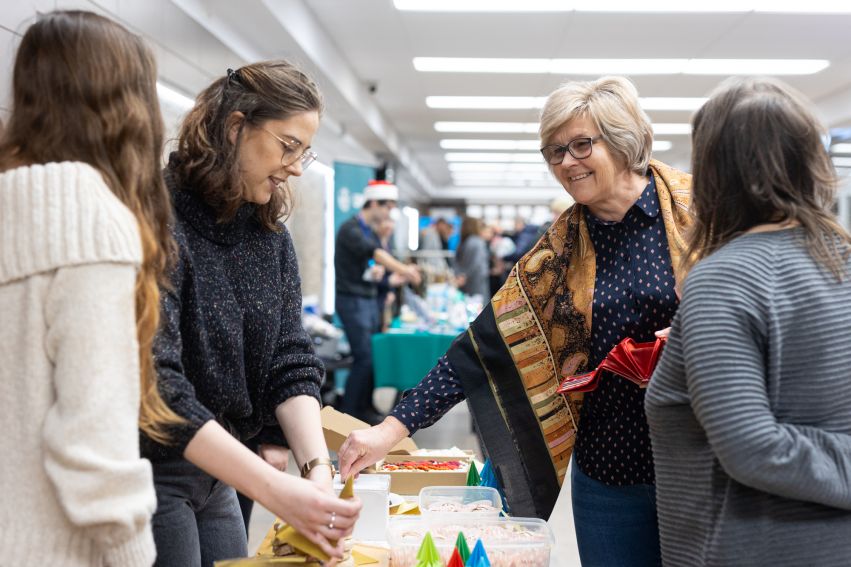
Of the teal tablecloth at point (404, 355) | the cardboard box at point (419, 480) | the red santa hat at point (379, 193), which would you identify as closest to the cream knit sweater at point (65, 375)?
the cardboard box at point (419, 480)

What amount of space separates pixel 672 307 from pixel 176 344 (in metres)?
1.02

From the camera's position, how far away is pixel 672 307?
181cm

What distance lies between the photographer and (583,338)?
191 cm

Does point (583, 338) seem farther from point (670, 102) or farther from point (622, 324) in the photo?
point (670, 102)

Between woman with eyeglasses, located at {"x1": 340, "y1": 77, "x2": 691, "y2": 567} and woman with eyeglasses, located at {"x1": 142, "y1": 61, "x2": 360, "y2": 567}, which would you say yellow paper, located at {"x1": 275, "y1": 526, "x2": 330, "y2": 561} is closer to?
woman with eyeglasses, located at {"x1": 142, "y1": 61, "x2": 360, "y2": 567}

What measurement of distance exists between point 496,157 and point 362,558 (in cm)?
1523

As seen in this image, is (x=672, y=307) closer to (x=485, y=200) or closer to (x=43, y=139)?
(x=43, y=139)

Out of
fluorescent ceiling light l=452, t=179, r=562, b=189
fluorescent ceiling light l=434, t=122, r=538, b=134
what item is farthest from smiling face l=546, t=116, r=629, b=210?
fluorescent ceiling light l=452, t=179, r=562, b=189

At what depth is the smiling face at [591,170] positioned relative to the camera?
6.17 feet

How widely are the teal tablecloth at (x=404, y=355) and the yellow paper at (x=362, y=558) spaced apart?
4300 millimetres

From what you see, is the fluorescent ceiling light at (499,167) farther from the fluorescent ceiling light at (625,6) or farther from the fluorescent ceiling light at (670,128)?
the fluorescent ceiling light at (625,6)

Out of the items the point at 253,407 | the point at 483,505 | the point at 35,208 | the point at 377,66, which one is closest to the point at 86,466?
the point at 35,208

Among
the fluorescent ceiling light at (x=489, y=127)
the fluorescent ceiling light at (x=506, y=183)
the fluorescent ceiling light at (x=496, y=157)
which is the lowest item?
the fluorescent ceiling light at (x=489, y=127)

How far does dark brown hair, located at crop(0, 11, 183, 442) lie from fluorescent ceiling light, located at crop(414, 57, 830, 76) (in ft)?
24.0
